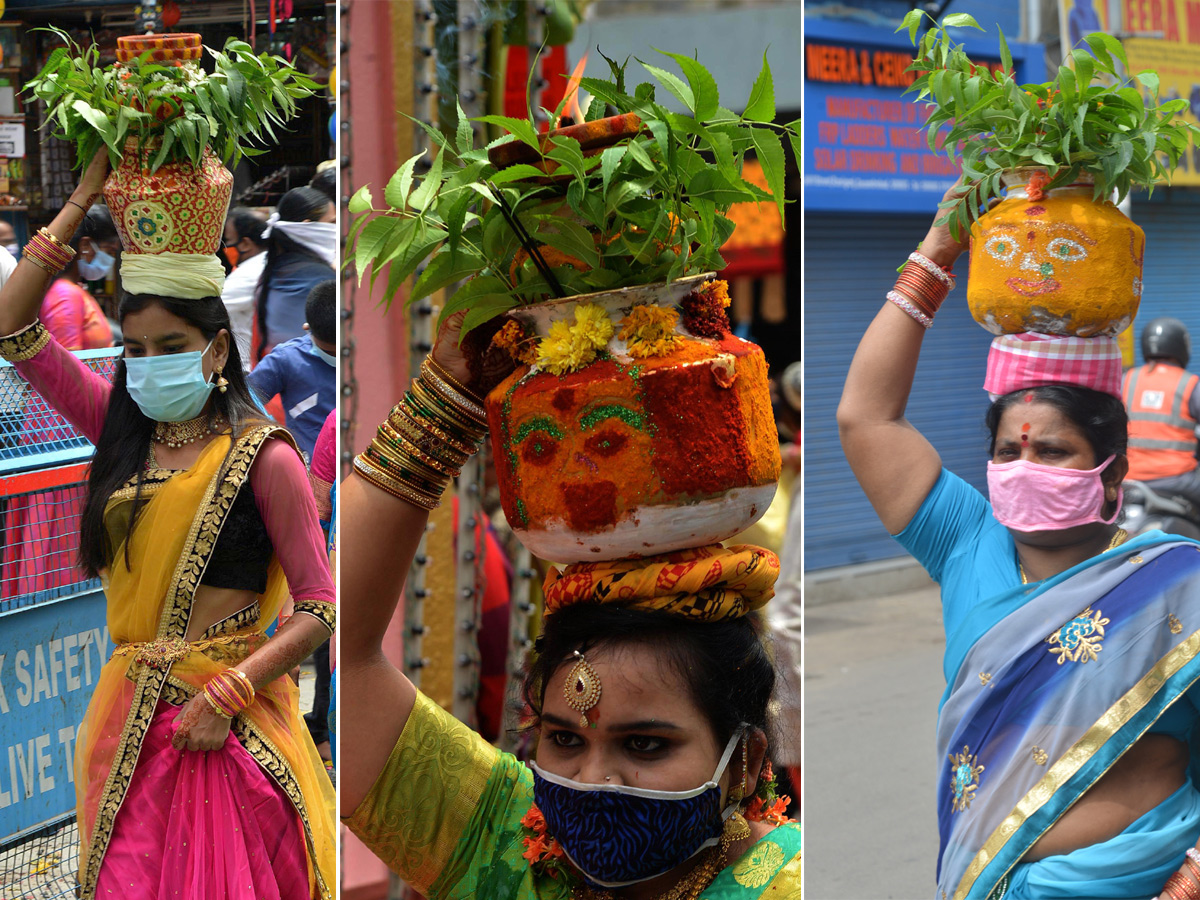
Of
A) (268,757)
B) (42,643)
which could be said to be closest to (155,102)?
(42,643)

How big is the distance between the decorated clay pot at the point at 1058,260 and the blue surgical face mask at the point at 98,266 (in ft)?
6.10

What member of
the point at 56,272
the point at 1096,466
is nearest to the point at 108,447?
the point at 56,272

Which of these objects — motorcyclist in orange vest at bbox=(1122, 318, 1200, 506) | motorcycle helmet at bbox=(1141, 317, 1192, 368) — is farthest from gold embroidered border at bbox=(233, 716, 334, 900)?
motorcycle helmet at bbox=(1141, 317, 1192, 368)

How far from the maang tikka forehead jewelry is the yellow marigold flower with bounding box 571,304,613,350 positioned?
475mm

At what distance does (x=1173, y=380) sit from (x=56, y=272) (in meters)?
6.13

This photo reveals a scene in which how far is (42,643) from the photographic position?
2922 millimetres

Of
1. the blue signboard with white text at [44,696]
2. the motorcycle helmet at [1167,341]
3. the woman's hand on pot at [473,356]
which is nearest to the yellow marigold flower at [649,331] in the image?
the woman's hand on pot at [473,356]

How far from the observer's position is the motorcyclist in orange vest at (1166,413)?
7125 mm

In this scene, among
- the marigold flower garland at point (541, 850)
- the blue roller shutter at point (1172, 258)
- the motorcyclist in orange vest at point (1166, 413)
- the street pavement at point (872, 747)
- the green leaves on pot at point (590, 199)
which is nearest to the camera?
the green leaves on pot at point (590, 199)

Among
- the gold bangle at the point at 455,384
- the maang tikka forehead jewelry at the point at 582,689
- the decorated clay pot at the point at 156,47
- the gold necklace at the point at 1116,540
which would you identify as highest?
the decorated clay pot at the point at 156,47

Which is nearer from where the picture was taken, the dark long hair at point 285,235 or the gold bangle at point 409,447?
the gold bangle at point 409,447

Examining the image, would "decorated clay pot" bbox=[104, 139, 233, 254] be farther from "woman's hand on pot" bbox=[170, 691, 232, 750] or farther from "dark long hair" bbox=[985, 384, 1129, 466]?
"dark long hair" bbox=[985, 384, 1129, 466]

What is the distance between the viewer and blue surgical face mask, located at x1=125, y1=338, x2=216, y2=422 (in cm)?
280

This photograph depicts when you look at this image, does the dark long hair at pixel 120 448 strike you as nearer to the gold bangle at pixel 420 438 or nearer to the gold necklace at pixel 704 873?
the gold bangle at pixel 420 438
